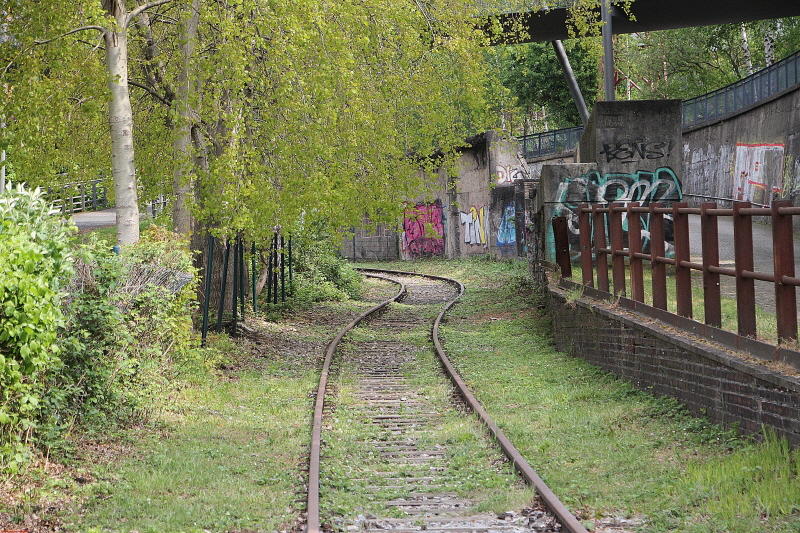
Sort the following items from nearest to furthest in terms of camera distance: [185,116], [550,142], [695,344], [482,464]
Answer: [482,464] < [695,344] < [185,116] < [550,142]

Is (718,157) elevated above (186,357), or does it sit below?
above

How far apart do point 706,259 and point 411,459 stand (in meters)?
3.51

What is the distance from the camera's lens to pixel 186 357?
1190cm

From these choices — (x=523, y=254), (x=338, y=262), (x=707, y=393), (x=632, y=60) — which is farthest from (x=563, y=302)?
(x=632, y=60)

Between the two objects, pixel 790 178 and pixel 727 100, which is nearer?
pixel 790 178

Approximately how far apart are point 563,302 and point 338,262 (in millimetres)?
15776

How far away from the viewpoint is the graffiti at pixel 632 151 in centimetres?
1791

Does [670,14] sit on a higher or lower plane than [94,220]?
higher

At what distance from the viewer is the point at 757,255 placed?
60.6 ft

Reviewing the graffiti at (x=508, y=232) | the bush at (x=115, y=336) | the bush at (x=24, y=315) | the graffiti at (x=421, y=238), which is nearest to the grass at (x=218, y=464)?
the bush at (x=115, y=336)

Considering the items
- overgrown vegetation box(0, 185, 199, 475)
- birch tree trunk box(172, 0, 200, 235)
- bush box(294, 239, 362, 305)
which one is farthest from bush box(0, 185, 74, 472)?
bush box(294, 239, 362, 305)

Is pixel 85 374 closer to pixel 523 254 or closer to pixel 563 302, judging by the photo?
pixel 563 302

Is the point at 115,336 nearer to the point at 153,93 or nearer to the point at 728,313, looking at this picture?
the point at 728,313

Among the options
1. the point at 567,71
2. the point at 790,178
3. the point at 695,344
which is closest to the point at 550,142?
the point at 567,71
